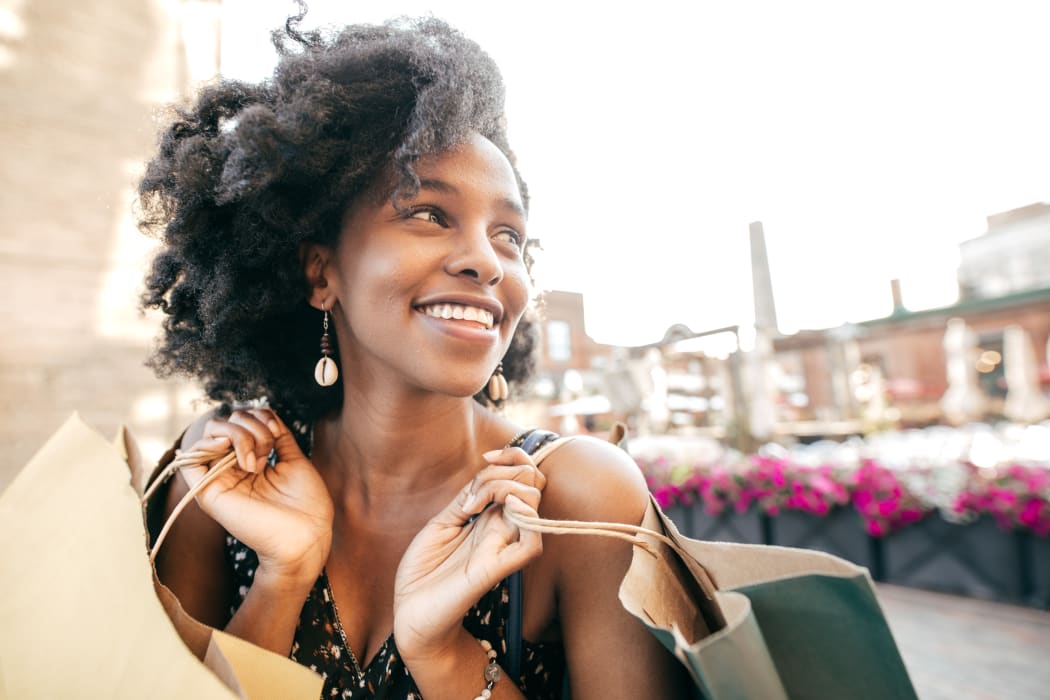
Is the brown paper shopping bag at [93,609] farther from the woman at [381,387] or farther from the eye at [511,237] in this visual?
the eye at [511,237]

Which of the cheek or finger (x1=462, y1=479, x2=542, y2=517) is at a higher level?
the cheek

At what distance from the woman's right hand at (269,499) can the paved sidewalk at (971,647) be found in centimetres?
313

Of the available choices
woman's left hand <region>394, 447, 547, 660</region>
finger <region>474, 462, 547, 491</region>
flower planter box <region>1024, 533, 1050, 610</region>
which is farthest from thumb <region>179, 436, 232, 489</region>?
flower planter box <region>1024, 533, 1050, 610</region>

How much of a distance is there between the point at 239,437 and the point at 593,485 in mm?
759

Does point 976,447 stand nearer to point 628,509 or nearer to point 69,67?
point 628,509

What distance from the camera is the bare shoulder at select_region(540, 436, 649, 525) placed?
1110 millimetres

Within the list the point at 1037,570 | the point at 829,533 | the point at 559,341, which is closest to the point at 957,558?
the point at 1037,570

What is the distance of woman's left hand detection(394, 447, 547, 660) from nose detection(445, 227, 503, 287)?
33cm

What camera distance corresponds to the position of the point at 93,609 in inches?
30.2

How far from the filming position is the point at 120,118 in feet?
8.63

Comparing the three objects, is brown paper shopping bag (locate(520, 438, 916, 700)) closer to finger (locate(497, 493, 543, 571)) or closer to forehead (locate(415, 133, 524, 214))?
finger (locate(497, 493, 543, 571))

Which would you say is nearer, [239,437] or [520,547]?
[520,547]

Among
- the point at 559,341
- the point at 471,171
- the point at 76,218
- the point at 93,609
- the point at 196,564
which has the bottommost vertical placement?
the point at 196,564

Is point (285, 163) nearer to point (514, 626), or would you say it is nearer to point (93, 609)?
point (93, 609)
